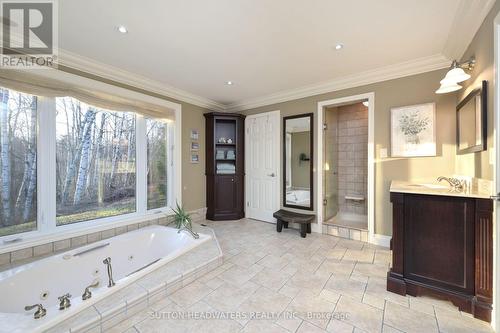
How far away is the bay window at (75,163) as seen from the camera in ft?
7.05

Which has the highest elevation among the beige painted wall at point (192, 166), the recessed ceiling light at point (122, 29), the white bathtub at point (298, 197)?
the recessed ceiling light at point (122, 29)

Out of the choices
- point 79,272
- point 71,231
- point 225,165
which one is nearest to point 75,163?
point 71,231

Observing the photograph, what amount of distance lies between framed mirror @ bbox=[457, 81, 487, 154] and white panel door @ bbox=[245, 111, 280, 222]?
7.96 feet

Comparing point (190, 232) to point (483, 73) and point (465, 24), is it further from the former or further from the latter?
point (465, 24)

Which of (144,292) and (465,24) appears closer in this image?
(144,292)

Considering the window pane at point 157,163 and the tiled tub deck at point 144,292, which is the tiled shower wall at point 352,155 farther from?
the window pane at point 157,163

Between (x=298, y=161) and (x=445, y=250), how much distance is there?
2.33 metres

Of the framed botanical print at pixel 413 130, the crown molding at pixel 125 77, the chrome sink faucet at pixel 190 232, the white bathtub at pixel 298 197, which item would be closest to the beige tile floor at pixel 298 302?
the chrome sink faucet at pixel 190 232

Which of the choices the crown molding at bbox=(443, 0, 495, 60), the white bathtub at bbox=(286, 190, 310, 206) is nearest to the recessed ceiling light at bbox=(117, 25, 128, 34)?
the crown molding at bbox=(443, 0, 495, 60)

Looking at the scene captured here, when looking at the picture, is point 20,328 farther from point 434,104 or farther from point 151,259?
point 434,104

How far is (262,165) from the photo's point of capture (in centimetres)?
416

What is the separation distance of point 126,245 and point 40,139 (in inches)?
60.0

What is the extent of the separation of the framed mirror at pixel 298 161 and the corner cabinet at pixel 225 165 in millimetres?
959

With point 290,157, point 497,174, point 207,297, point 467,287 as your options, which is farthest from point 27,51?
Result: point 467,287
